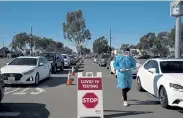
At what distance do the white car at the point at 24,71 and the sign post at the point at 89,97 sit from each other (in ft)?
23.5

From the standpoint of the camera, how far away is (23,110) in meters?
8.82

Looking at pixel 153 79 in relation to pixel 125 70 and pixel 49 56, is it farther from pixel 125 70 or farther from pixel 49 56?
pixel 49 56

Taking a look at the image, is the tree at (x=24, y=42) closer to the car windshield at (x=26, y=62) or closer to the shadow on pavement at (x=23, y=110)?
the car windshield at (x=26, y=62)

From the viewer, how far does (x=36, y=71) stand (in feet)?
50.4

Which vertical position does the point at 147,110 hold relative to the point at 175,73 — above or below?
below

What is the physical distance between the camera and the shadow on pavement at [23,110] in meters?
8.12

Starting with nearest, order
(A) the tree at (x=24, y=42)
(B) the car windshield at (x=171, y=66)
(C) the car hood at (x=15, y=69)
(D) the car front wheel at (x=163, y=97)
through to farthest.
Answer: (D) the car front wheel at (x=163, y=97) → (B) the car windshield at (x=171, y=66) → (C) the car hood at (x=15, y=69) → (A) the tree at (x=24, y=42)

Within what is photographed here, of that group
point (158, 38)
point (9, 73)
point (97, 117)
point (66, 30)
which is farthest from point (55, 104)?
point (158, 38)

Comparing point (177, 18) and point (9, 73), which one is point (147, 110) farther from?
point (177, 18)

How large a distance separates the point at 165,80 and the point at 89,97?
8.96ft

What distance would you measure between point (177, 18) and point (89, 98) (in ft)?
47.8

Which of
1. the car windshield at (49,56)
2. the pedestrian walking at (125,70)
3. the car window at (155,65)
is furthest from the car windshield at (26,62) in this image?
the car windshield at (49,56)

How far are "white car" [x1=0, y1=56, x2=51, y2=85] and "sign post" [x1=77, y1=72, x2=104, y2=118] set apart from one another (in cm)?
715

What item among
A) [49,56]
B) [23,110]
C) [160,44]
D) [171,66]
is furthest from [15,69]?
[160,44]
